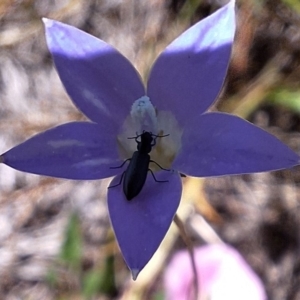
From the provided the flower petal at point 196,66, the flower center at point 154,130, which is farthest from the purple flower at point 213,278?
the flower petal at point 196,66

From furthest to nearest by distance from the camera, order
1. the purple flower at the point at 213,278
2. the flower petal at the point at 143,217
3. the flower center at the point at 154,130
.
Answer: the purple flower at the point at 213,278 < the flower center at the point at 154,130 < the flower petal at the point at 143,217

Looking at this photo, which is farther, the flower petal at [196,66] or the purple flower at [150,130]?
the flower petal at [196,66]

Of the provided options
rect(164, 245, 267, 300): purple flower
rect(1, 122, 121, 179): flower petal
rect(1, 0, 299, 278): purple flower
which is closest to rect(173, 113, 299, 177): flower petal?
rect(1, 0, 299, 278): purple flower

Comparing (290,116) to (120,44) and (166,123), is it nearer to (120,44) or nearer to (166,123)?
(120,44)

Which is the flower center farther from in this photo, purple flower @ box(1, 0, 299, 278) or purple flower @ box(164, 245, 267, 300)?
purple flower @ box(164, 245, 267, 300)

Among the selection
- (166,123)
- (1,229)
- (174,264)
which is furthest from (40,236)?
(166,123)

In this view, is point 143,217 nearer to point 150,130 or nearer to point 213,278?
point 150,130

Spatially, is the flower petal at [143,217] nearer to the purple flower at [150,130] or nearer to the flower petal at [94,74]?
the purple flower at [150,130]
